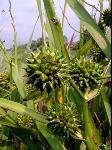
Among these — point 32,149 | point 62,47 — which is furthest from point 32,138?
point 62,47

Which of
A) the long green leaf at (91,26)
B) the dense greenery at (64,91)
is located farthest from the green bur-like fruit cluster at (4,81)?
the long green leaf at (91,26)

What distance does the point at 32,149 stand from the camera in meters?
1.26

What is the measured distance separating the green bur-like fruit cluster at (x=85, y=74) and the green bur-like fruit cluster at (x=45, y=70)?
60 mm

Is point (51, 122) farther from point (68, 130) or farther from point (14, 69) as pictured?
point (14, 69)

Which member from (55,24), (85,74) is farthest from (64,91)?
(85,74)

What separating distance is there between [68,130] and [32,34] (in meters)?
0.87

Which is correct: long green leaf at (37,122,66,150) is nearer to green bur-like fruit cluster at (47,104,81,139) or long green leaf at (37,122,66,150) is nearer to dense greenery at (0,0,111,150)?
dense greenery at (0,0,111,150)

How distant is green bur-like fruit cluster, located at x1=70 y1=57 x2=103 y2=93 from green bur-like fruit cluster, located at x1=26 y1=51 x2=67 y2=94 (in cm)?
6

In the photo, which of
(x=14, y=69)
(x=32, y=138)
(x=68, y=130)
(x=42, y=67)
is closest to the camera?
(x=42, y=67)

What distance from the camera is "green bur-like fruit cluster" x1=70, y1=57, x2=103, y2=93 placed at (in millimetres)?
856

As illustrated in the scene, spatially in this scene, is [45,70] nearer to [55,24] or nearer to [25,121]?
[55,24]

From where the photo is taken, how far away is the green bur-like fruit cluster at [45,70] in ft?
2.57

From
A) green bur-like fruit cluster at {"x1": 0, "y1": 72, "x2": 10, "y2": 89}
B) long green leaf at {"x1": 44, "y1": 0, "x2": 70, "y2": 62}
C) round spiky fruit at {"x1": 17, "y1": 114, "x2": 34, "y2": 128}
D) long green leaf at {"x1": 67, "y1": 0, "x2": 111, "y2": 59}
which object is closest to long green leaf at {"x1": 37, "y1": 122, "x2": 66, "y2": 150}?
round spiky fruit at {"x1": 17, "y1": 114, "x2": 34, "y2": 128}

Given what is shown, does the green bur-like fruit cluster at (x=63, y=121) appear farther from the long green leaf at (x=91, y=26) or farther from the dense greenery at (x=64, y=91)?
the long green leaf at (x=91, y=26)
